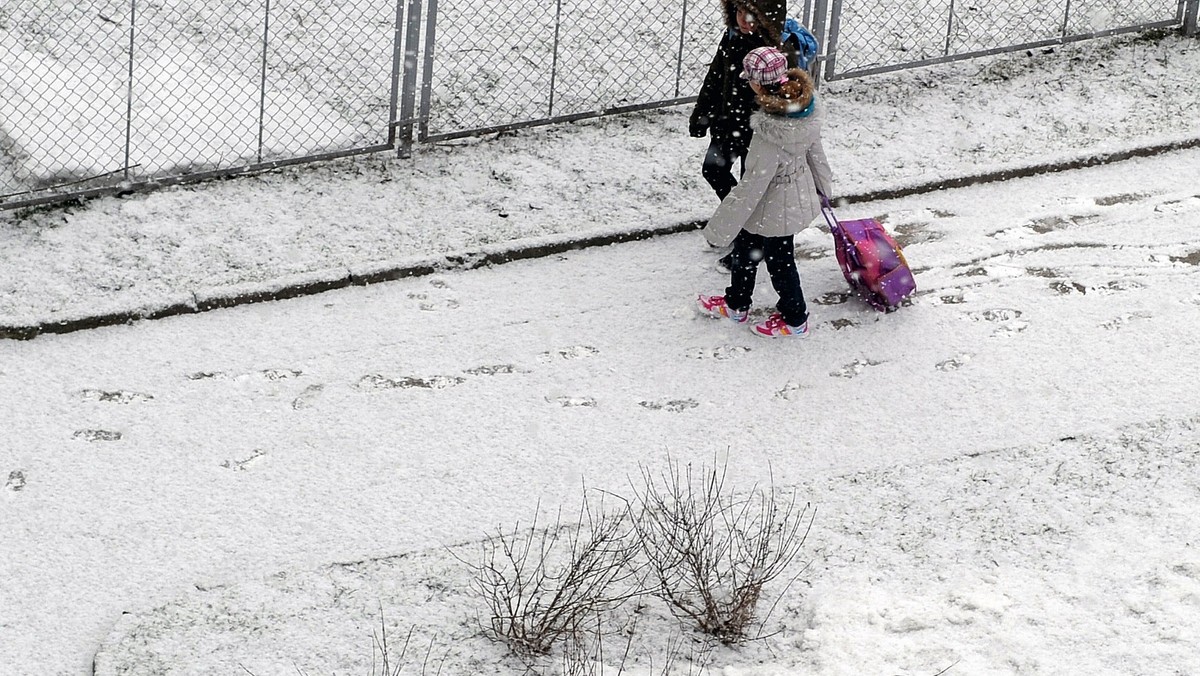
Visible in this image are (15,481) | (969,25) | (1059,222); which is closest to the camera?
(15,481)

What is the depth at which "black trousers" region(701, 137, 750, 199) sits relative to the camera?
6793mm

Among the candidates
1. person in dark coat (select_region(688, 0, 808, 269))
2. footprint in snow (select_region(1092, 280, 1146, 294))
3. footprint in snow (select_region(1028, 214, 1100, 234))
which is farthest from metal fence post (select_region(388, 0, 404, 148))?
footprint in snow (select_region(1092, 280, 1146, 294))

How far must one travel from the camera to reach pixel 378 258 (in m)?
7.25

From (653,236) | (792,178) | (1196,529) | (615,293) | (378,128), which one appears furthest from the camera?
(378,128)

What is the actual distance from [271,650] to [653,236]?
3.26 meters

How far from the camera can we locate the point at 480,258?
7.30 metres

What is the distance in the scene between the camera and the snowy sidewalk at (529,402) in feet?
18.1

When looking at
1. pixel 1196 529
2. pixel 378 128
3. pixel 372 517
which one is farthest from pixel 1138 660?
pixel 378 128

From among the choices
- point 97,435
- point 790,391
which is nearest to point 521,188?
point 790,391

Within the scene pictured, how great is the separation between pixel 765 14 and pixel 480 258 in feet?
6.08

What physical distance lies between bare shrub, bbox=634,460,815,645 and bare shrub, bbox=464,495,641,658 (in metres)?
0.12

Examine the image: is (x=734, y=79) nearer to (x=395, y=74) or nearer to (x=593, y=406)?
(x=593, y=406)

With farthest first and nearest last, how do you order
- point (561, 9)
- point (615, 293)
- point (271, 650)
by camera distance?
1. point (561, 9)
2. point (615, 293)
3. point (271, 650)

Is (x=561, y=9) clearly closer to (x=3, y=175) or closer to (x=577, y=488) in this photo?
(x=3, y=175)
